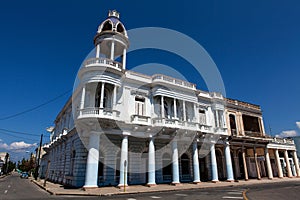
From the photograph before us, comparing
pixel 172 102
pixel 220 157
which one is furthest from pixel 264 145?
pixel 172 102

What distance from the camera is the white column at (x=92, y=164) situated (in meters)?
14.7

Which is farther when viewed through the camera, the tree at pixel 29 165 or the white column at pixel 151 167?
the tree at pixel 29 165

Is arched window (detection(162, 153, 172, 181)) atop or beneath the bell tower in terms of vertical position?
beneath

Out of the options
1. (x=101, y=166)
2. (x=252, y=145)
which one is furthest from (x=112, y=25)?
(x=252, y=145)

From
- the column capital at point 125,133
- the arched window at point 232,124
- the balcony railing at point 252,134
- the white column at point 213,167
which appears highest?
the arched window at point 232,124

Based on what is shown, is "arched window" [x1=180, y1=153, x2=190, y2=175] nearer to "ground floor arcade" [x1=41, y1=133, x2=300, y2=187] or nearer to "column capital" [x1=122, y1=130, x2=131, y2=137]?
"ground floor arcade" [x1=41, y1=133, x2=300, y2=187]

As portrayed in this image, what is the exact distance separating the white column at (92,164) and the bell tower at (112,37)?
7.09 meters

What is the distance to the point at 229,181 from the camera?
73.6 feet

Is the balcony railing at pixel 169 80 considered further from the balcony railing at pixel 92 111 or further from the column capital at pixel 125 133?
the balcony railing at pixel 92 111

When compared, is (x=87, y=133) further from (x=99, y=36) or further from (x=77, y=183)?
(x=99, y=36)

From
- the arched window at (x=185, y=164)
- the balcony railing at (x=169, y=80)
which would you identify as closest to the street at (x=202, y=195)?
the arched window at (x=185, y=164)

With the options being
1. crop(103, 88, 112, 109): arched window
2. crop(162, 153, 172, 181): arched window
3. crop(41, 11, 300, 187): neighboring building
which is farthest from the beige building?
crop(103, 88, 112, 109): arched window

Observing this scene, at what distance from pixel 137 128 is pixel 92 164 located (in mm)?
5060

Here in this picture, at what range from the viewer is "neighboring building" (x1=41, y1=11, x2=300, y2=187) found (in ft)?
54.2
